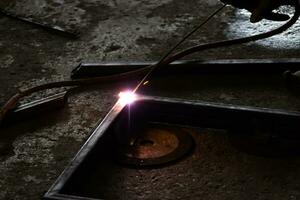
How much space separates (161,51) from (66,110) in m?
0.63

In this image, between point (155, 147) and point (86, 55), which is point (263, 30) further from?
point (155, 147)

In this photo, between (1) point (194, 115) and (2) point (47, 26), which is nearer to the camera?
(1) point (194, 115)

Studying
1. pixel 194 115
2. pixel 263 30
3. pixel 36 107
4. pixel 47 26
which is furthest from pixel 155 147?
pixel 47 26

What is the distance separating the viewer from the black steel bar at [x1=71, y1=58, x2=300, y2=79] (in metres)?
2.23

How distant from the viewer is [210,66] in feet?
7.41

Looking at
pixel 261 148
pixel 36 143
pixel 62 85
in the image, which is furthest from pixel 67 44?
pixel 261 148

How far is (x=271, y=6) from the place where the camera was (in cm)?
186

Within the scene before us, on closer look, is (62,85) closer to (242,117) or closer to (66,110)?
(66,110)

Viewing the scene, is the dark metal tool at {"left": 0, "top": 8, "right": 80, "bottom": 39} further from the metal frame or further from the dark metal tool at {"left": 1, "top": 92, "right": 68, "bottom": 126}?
the metal frame

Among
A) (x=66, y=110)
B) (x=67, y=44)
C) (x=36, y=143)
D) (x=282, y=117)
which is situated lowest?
(x=282, y=117)

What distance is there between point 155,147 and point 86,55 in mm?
898

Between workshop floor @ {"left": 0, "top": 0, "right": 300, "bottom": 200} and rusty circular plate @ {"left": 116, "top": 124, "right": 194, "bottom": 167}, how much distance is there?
9 cm

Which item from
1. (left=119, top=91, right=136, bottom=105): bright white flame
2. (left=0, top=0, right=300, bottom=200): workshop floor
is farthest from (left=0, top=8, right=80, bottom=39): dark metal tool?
(left=119, top=91, right=136, bottom=105): bright white flame

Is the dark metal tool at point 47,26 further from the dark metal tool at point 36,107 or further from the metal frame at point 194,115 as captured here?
the metal frame at point 194,115
